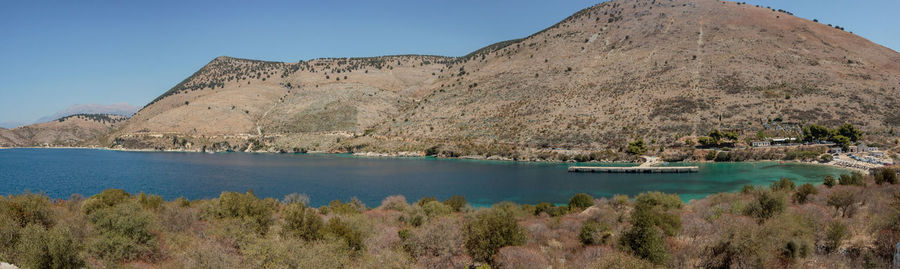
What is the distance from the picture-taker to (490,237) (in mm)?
14984

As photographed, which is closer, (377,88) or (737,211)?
(737,211)

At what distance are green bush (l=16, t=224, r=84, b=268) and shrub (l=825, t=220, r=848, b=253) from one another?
23.9 m

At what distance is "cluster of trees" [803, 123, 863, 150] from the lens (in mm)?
69875

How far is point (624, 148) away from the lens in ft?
247

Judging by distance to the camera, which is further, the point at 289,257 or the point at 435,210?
the point at 435,210

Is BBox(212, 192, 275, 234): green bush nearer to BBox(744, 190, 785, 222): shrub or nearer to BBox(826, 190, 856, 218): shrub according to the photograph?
BBox(744, 190, 785, 222): shrub

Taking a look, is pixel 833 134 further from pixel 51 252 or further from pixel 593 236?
pixel 51 252

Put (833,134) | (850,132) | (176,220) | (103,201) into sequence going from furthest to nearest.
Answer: (833,134) < (850,132) < (103,201) < (176,220)

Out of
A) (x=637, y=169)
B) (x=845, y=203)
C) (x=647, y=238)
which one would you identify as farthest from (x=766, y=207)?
(x=637, y=169)

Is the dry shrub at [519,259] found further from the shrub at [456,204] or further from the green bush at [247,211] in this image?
the shrub at [456,204]

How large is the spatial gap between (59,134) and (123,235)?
564 feet

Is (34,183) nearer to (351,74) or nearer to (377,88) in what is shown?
(377,88)

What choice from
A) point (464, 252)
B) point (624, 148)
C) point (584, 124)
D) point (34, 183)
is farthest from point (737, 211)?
point (34, 183)

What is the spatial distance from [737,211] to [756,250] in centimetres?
1220
